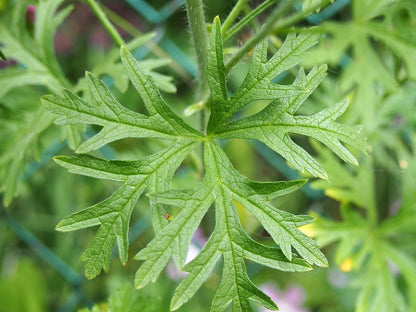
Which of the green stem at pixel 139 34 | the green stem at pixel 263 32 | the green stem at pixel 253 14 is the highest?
the green stem at pixel 139 34

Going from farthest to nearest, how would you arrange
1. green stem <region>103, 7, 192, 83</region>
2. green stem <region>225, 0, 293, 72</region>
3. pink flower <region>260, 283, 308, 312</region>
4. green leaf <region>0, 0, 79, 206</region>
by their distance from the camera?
pink flower <region>260, 283, 308, 312</region> < green stem <region>103, 7, 192, 83</region> < green leaf <region>0, 0, 79, 206</region> < green stem <region>225, 0, 293, 72</region>

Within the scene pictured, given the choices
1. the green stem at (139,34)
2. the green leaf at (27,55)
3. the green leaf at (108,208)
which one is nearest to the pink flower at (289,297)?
the green stem at (139,34)

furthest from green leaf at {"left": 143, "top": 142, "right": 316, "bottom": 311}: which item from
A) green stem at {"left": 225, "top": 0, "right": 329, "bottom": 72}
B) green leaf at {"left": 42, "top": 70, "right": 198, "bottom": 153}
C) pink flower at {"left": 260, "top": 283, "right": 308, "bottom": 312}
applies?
pink flower at {"left": 260, "top": 283, "right": 308, "bottom": 312}

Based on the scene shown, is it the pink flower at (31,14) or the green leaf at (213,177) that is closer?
the green leaf at (213,177)

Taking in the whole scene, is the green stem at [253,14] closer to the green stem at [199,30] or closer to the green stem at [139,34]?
the green stem at [199,30]

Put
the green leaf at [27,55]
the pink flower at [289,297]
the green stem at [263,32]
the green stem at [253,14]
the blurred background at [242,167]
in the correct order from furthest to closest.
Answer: the pink flower at [289,297] → the green leaf at [27,55] → the blurred background at [242,167] → the green stem at [253,14] → the green stem at [263,32]

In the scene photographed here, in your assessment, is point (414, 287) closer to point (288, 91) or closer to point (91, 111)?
point (288, 91)

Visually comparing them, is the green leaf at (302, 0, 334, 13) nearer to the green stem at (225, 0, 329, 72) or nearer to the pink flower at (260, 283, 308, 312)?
the green stem at (225, 0, 329, 72)

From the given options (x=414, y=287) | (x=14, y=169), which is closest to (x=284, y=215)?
(x=14, y=169)
